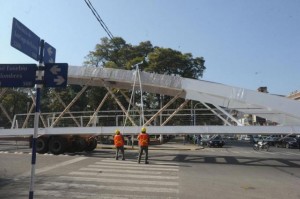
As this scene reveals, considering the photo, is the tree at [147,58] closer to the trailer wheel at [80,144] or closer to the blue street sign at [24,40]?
the trailer wheel at [80,144]

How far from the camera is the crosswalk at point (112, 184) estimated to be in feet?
32.1

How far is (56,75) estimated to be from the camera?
7.18m

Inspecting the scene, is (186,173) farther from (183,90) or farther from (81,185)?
(183,90)

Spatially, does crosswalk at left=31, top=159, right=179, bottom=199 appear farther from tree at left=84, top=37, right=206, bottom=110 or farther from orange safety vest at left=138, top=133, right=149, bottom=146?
tree at left=84, top=37, right=206, bottom=110

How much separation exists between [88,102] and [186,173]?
39.2 meters

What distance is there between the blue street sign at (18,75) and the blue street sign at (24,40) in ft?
0.90

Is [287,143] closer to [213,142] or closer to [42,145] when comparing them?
[213,142]

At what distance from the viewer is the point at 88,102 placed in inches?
2055

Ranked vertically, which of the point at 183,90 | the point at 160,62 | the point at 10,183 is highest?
the point at 160,62

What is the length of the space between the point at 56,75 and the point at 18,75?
74 centimetres

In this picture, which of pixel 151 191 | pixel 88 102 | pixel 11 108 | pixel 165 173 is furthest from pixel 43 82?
pixel 11 108

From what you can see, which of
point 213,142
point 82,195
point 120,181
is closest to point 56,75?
point 82,195

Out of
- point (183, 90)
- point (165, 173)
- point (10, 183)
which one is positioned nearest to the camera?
point (10, 183)

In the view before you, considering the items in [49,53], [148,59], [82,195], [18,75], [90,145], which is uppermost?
[148,59]
